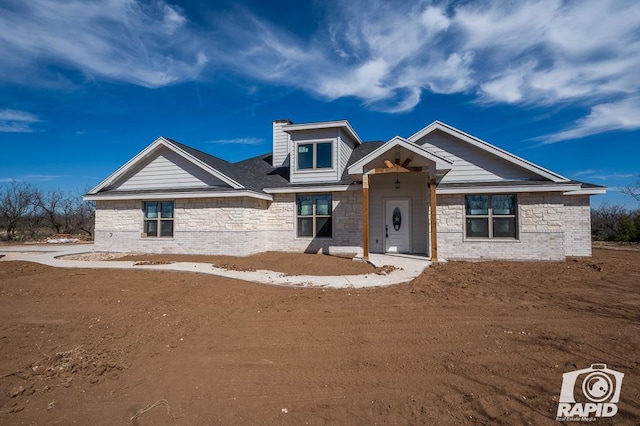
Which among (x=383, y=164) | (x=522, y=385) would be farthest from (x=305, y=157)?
(x=522, y=385)

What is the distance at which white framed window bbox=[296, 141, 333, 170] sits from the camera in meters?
14.1

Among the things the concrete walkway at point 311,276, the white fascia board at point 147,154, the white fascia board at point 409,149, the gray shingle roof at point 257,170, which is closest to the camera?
the concrete walkway at point 311,276

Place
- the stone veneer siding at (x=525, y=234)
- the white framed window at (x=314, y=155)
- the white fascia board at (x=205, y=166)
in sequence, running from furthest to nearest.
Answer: the white framed window at (x=314, y=155) < the white fascia board at (x=205, y=166) < the stone veneer siding at (x=525, y=234)

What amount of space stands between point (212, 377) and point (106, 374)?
129cm

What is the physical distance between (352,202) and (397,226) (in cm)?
215

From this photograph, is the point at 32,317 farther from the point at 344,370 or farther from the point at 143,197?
the point at 143,197

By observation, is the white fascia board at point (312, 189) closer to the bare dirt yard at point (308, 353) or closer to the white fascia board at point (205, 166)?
the white fascia board at point (205, 166)

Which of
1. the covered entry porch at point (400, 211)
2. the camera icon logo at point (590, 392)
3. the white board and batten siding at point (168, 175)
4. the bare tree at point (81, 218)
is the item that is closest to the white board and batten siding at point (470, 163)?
the covered entry porch at point (400, 211)

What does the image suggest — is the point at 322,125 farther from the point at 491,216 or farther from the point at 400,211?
the point at 491,216

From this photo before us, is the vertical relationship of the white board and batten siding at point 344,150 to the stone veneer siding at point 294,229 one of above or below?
above

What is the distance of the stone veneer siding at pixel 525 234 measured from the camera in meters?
11.4

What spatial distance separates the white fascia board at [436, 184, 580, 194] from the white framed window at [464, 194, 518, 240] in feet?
1.42

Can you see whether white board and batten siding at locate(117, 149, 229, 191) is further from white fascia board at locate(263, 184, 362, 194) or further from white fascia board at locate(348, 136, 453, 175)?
white fascia board at locate(348, 136, 453, 175)

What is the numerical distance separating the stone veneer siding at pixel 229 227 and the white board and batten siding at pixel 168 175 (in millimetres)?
856
